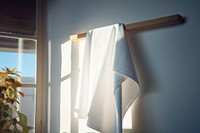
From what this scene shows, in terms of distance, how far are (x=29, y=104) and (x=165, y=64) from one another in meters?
1.10

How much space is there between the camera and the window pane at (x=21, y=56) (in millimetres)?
1811

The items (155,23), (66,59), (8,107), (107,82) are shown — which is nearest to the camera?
(155,23)

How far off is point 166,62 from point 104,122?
1.52 feet

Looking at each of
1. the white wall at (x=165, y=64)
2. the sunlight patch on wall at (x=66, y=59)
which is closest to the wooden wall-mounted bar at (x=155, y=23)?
the white wall at (x=165, y=64)

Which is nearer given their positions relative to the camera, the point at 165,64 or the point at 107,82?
the point at 165,64

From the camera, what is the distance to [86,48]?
1502 millimetres

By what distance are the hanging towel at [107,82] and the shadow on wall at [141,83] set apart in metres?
0.04

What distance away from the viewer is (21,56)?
187 cm

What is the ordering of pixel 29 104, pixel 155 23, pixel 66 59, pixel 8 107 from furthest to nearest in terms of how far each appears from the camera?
pixel 29 104 → pixel 66 59 → pixel 8 107 → pixel 155 23

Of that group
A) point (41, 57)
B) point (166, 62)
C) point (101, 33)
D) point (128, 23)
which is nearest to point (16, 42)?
point (41, 57)

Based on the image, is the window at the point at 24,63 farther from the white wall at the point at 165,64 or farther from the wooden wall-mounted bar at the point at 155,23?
the wooden wall-mounted bar at the point at 155,23

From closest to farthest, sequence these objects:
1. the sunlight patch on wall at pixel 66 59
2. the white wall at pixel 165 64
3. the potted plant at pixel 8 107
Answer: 1. the white wall at pixel 165 64
2. the potted plant at pixel 8 107
3. the sunlight patch on wall at pixel 66 59

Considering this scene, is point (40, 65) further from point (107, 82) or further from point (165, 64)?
point (165, 64)

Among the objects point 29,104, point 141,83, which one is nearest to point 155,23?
point 141,83
